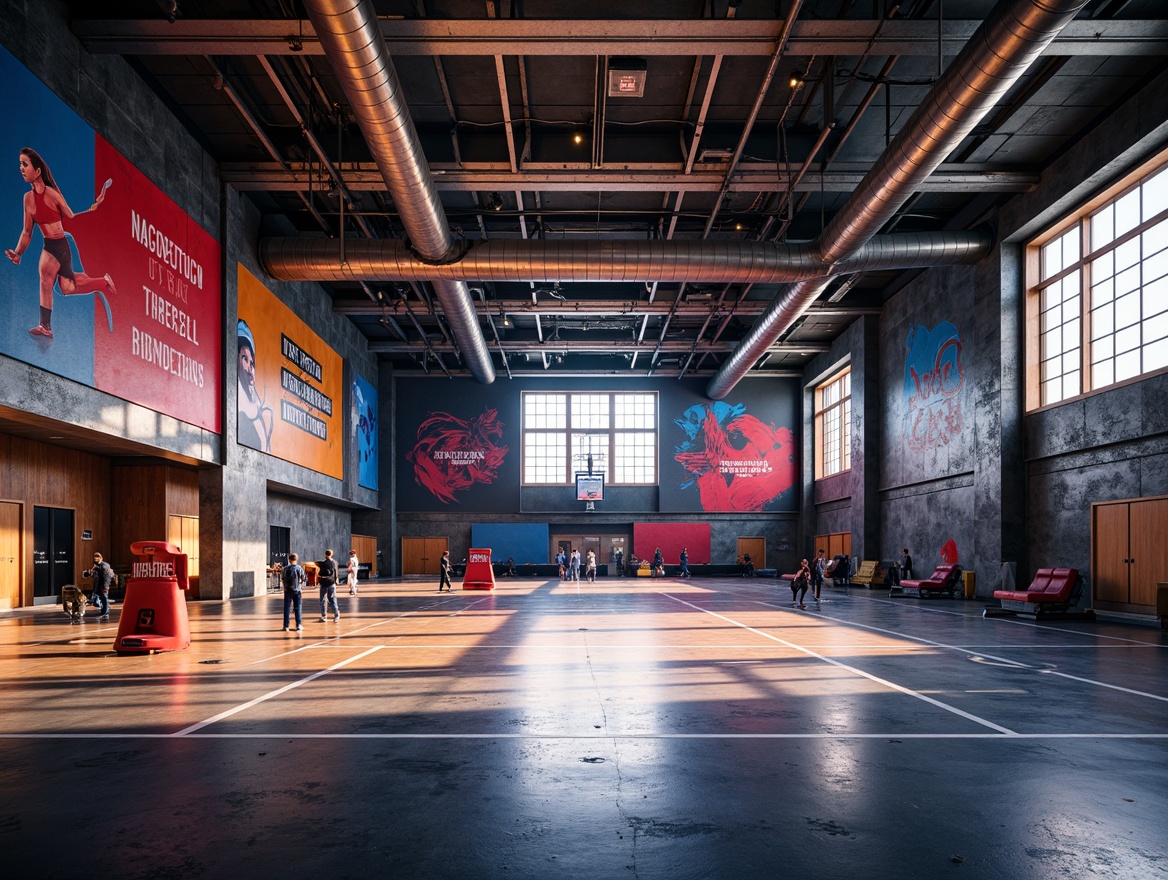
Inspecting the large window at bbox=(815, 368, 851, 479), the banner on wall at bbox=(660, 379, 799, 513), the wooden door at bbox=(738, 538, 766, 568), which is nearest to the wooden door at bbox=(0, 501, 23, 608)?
the banner on wall at bbox=(660, 379, 799, 513)

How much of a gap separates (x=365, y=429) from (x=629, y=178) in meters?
23.5

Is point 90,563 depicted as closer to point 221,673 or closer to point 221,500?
point 221,500

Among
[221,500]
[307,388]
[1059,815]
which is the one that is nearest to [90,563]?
[221,500]

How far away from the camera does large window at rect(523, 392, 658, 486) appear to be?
151 ft

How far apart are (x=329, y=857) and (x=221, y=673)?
663cm

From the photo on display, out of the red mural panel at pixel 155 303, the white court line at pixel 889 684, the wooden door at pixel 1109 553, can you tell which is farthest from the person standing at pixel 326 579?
the wooden door at pixel 1109 553

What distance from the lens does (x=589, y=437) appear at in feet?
151

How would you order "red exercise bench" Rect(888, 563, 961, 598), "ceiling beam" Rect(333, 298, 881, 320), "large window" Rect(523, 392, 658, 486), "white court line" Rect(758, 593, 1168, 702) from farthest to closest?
"large window" Rect(523, 392, 658, 486) → "ceiling beam" Rect(333, 298, 881, 320) → "red exercise bench" Rect(888, 563, 961, 598) → "white court line" Rect(758, 593, 1168, 702)

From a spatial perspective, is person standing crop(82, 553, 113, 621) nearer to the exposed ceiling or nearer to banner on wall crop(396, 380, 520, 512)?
the exposed ceiling

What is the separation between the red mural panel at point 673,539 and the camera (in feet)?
150

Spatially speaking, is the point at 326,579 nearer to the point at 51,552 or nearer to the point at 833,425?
the point at 51,552

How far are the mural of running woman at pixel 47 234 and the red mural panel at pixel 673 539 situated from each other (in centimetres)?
3360

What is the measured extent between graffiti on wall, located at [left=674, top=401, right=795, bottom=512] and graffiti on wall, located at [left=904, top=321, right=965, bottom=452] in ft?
47.2

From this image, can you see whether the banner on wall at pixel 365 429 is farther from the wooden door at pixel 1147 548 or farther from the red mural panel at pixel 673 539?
the wooden door at pixel 1147 548
